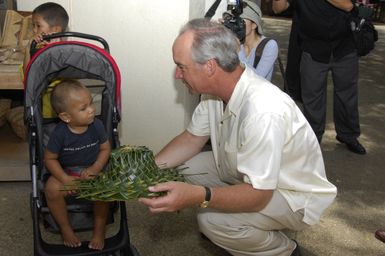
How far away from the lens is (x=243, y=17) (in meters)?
3.38

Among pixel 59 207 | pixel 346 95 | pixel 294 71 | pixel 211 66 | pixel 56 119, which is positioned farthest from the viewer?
pixel 294 71

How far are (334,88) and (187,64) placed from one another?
244cm

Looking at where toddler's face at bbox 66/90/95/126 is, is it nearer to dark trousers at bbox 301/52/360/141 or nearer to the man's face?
the man's face

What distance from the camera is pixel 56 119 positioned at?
2.95 metres

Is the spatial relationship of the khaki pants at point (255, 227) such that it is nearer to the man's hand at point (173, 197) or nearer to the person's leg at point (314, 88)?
the man's hand at point (173, 197)

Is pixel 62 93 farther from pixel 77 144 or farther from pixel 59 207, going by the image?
pixel 59 207

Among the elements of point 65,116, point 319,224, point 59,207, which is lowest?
point 319,224

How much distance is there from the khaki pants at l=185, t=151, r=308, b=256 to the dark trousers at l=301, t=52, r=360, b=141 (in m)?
1.87

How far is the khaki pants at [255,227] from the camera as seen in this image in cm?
238

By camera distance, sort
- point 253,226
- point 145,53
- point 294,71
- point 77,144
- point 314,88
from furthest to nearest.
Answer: point 294,71, point 314,88, point 145,53, point 77,144, point 253,226

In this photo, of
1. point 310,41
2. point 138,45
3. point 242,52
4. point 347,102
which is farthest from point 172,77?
point 347,102

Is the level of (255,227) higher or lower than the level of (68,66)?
lower

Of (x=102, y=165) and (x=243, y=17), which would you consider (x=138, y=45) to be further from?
(x=102, y=165)

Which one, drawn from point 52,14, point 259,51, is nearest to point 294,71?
point 259,51
